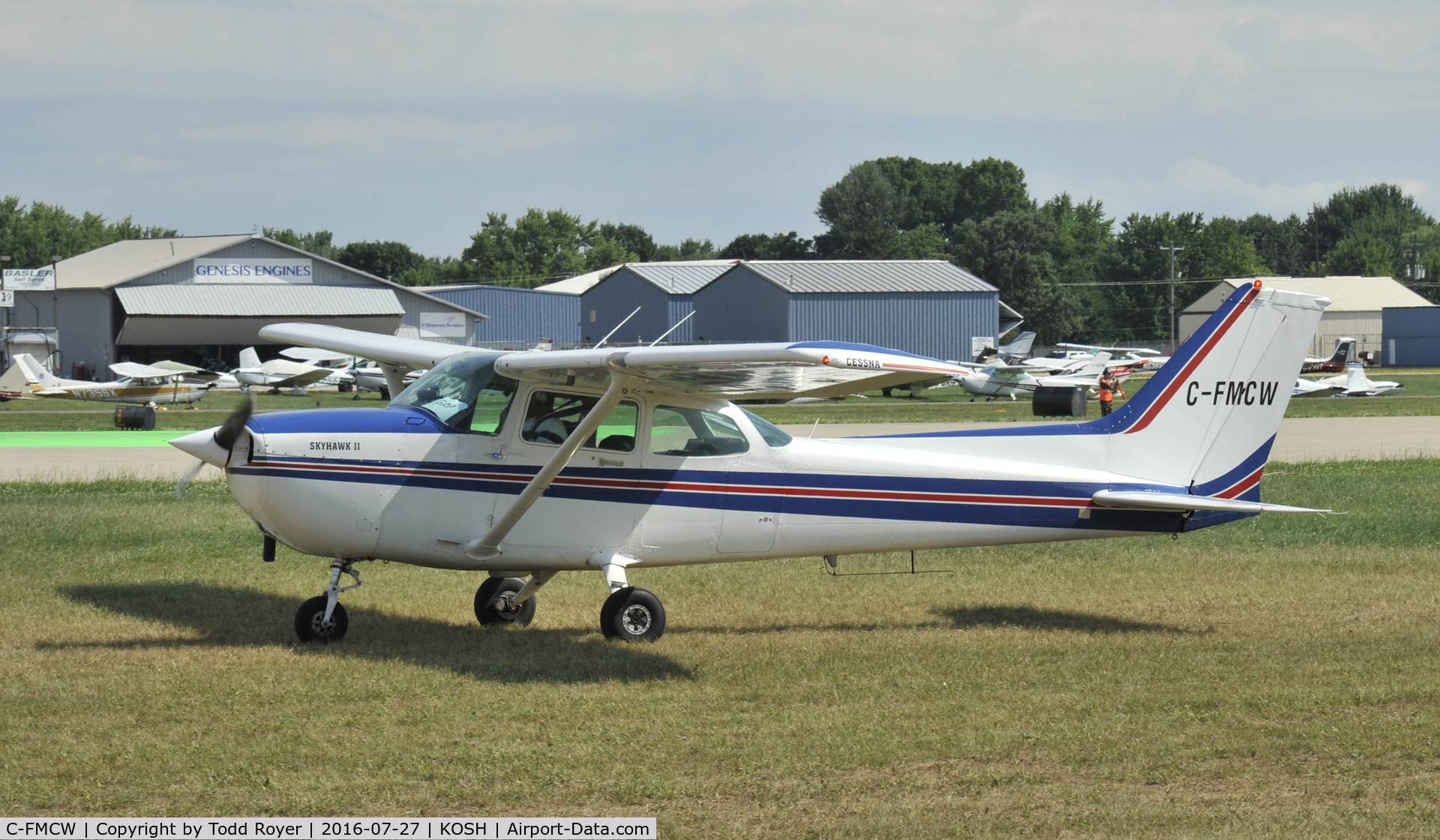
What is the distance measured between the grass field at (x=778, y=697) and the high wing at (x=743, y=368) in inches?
71.8

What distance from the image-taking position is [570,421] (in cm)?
891

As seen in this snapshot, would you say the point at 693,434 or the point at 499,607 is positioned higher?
the point at 693,434

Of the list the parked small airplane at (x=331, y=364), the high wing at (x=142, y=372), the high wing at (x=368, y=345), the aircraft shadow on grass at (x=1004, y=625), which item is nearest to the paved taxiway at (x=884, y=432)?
the aircraft shadow on grass at (x=1004, y=625)

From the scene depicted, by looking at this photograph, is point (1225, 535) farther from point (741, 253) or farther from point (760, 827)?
point (741, 253)

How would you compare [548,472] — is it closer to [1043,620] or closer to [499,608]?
[499,608]

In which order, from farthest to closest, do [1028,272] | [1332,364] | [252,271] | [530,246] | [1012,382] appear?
[530,246] → [1028,272] → [252,271] → [1332,364] → [1012,382]

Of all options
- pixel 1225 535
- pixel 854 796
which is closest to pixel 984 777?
pixel 854 796

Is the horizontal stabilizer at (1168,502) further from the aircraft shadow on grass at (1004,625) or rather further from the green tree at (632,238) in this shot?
the green tree at (632,238)

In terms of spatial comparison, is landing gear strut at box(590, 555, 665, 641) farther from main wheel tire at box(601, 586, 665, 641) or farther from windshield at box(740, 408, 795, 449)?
windshield at box(740, 408, 795, 449)

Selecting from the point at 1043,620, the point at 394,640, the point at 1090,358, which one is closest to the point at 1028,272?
the point at 1090,358

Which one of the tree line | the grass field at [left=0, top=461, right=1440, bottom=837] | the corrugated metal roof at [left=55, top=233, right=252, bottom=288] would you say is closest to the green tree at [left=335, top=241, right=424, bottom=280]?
the tree line

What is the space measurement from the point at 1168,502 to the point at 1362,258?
13101 centimetres

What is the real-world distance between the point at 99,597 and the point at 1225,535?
11002 millimetres

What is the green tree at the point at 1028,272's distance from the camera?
100125mm
